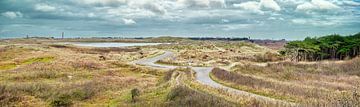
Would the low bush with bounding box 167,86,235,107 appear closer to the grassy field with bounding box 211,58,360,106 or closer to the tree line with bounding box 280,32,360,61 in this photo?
the grassy field with bounding box 211,58,360,106

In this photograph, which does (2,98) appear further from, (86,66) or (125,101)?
(86,66)

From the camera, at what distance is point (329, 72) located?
61781 mm

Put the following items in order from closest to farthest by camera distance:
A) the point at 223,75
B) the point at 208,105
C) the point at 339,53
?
the point at 208,105, the point at 223,75, the point at 339,53

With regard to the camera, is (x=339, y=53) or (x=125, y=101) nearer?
(x=125, y=101)

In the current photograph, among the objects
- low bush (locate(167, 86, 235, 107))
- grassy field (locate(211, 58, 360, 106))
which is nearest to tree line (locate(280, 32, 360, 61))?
grassy field (locate(211, 58, 360, 106))

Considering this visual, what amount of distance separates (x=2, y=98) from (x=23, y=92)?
3625mm

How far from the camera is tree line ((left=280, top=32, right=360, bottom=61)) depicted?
97688 millimetres

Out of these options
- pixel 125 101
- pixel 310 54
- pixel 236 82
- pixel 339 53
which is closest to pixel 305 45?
pixel 310 54

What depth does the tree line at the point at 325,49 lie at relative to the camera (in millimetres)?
97688

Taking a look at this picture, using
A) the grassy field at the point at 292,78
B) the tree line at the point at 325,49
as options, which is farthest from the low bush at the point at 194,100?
the tree line at the point at 325,49

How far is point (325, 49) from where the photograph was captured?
104000mm

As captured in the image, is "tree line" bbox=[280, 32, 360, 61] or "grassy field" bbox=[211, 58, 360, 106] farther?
"tree line" bbox=[280, 32, 360, 61]

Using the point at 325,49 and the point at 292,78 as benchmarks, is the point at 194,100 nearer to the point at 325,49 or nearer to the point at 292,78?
the point at 292,78

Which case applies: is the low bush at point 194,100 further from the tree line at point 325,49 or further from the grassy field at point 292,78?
the tree line at point 325,49
